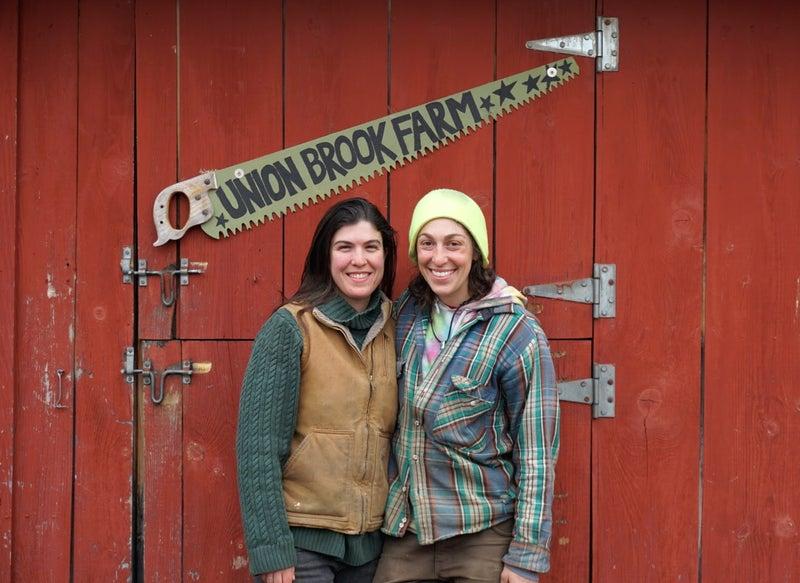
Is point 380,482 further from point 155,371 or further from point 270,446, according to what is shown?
point 155,371

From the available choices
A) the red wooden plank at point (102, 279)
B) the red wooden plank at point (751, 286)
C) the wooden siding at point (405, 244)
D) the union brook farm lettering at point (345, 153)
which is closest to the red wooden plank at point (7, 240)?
the wooden siding at point (405, 244)

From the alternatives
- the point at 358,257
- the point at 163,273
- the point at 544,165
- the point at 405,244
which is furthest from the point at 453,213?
the point at 163,273

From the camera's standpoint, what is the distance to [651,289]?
7.61ft

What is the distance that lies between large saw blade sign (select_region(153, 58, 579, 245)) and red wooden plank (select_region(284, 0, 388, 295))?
0.13 ft

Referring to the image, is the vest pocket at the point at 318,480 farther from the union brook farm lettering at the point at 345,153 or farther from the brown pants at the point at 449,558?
the union brook farm lettering at the point at 345,153

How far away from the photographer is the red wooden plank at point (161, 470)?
7.44 feet

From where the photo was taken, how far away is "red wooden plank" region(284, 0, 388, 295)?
2258 mm

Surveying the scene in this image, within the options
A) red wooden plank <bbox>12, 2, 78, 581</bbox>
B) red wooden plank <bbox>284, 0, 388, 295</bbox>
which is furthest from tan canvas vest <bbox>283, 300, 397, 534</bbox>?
red wooden plank <bbox>12, 2, 78, 581</bbox>

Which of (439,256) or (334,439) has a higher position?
(439,256)

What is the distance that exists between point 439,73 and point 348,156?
347mm

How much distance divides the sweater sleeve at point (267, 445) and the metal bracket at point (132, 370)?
562mm

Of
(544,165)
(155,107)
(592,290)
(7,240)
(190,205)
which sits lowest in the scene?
(592,290)

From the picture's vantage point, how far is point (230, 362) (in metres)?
2.27

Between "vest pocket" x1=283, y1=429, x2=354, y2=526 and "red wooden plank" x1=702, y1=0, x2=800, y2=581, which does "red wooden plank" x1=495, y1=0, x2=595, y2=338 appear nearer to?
"red wooden plank" x1=702, y1=0, x2=800, y2=581
